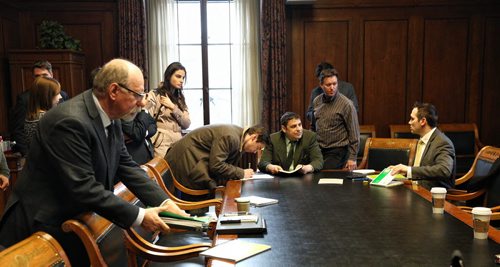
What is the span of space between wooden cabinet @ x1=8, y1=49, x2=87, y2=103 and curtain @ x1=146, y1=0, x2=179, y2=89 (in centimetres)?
96

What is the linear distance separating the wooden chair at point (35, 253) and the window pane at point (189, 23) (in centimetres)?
500

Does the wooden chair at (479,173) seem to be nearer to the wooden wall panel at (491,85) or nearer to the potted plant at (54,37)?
the wooden wall panel at (491,85)

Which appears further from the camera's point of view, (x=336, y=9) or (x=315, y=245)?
(x=336, y=9)

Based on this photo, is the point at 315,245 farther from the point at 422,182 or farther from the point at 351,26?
the point at 351,26

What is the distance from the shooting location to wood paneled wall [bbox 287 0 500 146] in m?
5.90

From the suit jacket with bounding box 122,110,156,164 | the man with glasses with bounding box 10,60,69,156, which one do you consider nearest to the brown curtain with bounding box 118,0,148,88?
the man with glasses with bounding box 10,60,69,156

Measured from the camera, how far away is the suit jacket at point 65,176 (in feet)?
5.56

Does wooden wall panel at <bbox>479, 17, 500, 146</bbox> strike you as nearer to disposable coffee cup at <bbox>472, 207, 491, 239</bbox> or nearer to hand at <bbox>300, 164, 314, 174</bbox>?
hand at <bbox>300, 164, 314, 174</bbox>

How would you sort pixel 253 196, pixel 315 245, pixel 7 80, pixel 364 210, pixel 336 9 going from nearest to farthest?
pixel 315 245 < pixel 364 210 < pixel 253 196 < pixel 7 80 < pixel 336 9

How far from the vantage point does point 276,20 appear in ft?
18.9

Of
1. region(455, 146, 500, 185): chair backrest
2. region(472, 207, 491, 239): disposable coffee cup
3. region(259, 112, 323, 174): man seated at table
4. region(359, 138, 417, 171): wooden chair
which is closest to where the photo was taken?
region(472, 207, 491, 239): disposable coffee cup

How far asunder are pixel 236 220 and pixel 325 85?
7.51 ft

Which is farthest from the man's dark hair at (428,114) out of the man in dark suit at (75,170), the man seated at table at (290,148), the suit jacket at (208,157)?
the man in dark suit at (75,170)

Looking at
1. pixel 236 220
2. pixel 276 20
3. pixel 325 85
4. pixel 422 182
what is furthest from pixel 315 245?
pixel 276 20
